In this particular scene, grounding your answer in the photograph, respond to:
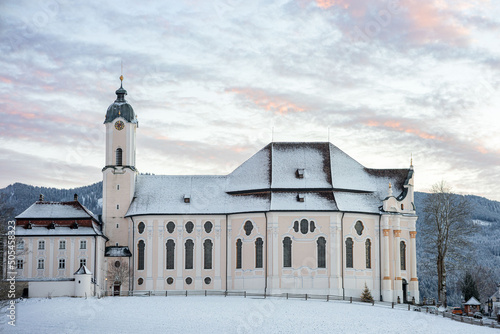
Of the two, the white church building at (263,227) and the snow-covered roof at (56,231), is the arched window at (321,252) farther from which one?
the snow-covered roof at (56,231)

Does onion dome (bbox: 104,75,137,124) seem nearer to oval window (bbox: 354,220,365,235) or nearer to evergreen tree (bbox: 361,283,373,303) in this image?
oval window (bbox: 354,220,365,235)

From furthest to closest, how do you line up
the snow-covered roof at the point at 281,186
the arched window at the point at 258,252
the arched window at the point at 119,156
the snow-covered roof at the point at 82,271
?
the arched window at the point at 119,156 < the snow-covered roof at the point at 281,186 < the arched window at the point at 258,252 < the snow-covered roof at the point at 82,271

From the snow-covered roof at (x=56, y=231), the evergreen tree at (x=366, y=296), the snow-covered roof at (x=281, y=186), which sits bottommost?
the evergreen tree at (x=366, y=296)

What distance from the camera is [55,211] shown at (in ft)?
259

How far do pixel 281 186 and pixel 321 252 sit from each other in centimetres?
787

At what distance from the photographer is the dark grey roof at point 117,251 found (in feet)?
261

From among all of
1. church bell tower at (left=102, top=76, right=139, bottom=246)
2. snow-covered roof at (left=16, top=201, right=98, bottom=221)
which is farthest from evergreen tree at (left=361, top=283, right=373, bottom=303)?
snow-covered roof at (left=16, top=201, right=98, bottom=221)

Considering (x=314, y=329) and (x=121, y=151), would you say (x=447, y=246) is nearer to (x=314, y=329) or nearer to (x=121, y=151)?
(x=314, y=329)

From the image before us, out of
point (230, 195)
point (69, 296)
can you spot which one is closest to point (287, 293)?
point (230, 195)

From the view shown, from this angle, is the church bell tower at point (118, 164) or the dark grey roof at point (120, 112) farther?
the dark grey roof at point (120, 112)

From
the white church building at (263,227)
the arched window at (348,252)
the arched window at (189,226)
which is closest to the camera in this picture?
the white church building at (263,227)

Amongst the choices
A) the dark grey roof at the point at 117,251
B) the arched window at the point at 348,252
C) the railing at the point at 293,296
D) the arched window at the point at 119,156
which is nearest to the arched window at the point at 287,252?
the railing at the point at 293,296

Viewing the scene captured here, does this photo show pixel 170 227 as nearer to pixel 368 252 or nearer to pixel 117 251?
pixel 117 251

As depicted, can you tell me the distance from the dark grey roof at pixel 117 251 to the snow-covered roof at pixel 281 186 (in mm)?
3742
